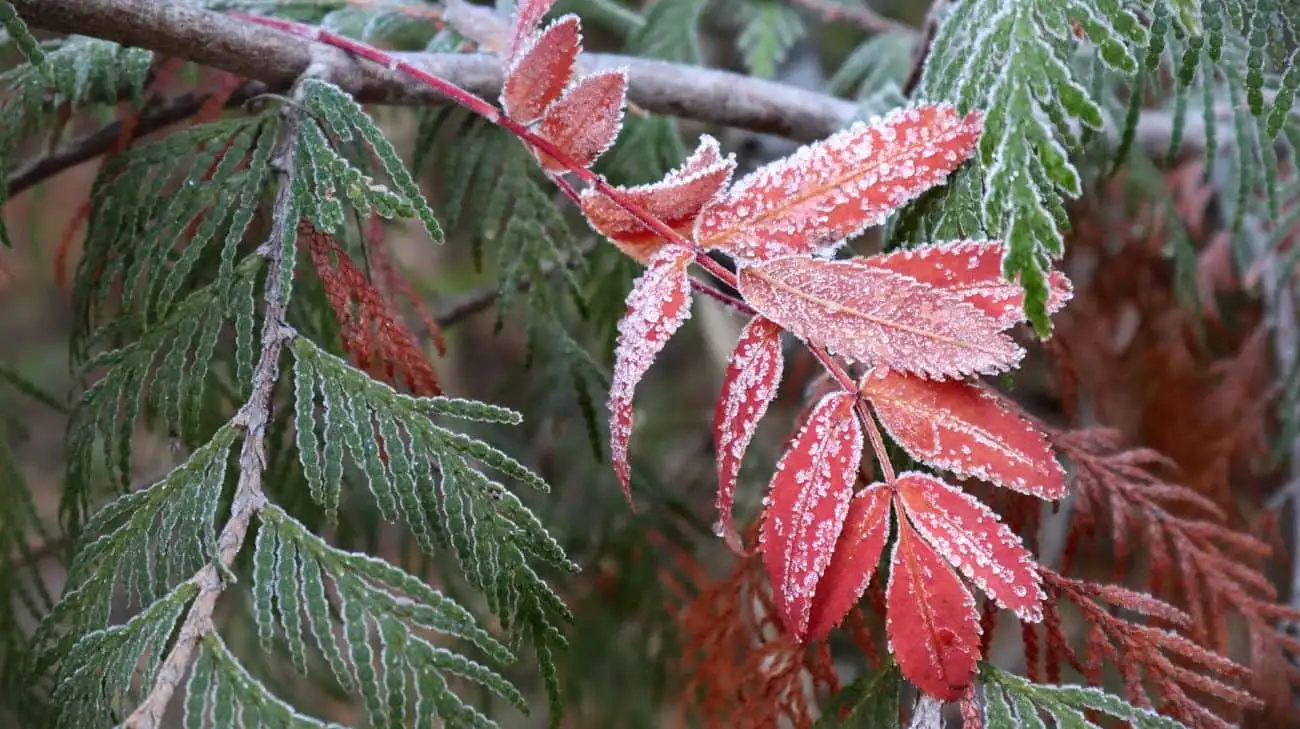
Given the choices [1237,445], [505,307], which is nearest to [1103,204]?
[1237,445]

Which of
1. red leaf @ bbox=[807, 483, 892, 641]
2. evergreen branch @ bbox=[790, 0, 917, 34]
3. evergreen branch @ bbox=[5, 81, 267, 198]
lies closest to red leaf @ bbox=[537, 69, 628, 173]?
red leaf @ bbox=[807, 483, 892, 641]

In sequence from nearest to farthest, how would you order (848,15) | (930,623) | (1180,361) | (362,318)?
1. (930,623)
2. (362,318)
3. (1180,361)
4. (848,15)

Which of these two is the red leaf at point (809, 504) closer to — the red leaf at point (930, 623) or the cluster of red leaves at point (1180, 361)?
the red leaf at point (930, 623)

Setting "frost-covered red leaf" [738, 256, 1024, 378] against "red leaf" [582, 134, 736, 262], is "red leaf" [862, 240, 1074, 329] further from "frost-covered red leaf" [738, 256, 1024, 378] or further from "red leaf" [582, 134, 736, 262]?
"red leaf" [582, 134, 736, 262]

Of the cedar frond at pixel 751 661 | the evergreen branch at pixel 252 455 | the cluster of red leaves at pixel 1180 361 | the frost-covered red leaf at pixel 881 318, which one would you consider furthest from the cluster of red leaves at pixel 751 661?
the cluster of red leaves at pixel 1180 361

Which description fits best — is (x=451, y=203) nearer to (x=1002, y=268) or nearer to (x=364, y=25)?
(x=364, y=25)

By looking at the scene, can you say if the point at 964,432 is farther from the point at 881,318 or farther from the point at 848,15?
the point at 848,15

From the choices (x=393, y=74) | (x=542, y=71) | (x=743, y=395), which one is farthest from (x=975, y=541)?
(x=393, y=74)
